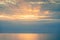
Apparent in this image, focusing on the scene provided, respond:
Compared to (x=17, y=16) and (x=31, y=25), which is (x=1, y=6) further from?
(x=31, y=25)

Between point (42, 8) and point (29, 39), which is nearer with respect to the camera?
point (42, 8)

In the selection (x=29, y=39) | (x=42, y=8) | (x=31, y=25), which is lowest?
(x=29, y=39)

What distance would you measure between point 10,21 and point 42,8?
70 centimetres

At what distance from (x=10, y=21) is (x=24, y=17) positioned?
29 centimetres

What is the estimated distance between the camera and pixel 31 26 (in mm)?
3320

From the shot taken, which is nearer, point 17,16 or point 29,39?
point 17,16

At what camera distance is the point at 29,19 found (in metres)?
3.32

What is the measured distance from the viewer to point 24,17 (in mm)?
3340

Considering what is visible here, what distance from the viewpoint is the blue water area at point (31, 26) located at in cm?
330

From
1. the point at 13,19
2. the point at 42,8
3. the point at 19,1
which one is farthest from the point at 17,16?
the point at 42,8

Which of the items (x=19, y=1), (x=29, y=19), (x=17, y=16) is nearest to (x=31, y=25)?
(x=29, y=19)

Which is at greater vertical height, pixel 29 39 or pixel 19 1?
pixel 19 1

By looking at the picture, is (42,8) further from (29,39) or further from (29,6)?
(29,39)

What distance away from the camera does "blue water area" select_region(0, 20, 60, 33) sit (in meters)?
3.30
